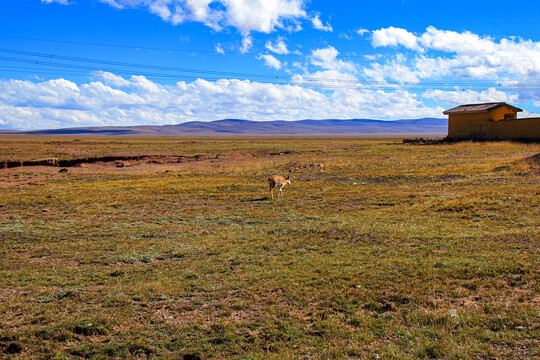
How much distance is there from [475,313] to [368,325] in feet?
6.10

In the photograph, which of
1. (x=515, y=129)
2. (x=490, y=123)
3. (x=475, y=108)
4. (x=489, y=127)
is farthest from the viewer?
(x=475, y=108)

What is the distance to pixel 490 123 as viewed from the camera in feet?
Answer: 183

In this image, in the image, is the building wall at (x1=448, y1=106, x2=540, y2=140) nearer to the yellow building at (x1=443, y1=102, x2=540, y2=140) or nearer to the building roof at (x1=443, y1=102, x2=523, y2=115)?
the yellow building at (x1=443, y1=102, x2=540, y2=140)

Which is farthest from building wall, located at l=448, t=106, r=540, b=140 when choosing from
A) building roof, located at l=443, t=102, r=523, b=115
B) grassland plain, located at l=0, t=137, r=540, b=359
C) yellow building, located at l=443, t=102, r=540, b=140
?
grassland plain, located at l=0, t=137, r=540, b=359

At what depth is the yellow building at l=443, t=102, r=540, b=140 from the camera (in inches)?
2001

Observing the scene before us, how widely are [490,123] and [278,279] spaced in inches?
2259

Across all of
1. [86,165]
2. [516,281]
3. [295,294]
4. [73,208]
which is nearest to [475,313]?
[516,281]

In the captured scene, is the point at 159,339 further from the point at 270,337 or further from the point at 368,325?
the point at 368,325

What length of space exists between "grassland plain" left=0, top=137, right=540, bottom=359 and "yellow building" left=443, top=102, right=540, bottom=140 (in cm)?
3916

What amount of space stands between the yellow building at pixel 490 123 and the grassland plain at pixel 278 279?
128ft

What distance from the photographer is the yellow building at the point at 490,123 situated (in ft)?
167

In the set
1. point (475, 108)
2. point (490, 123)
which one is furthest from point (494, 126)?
point (475, 108)

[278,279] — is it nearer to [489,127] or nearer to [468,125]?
[489,127]

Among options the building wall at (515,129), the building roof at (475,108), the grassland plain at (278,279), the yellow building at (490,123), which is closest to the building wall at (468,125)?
the yellow building at (490,123)
